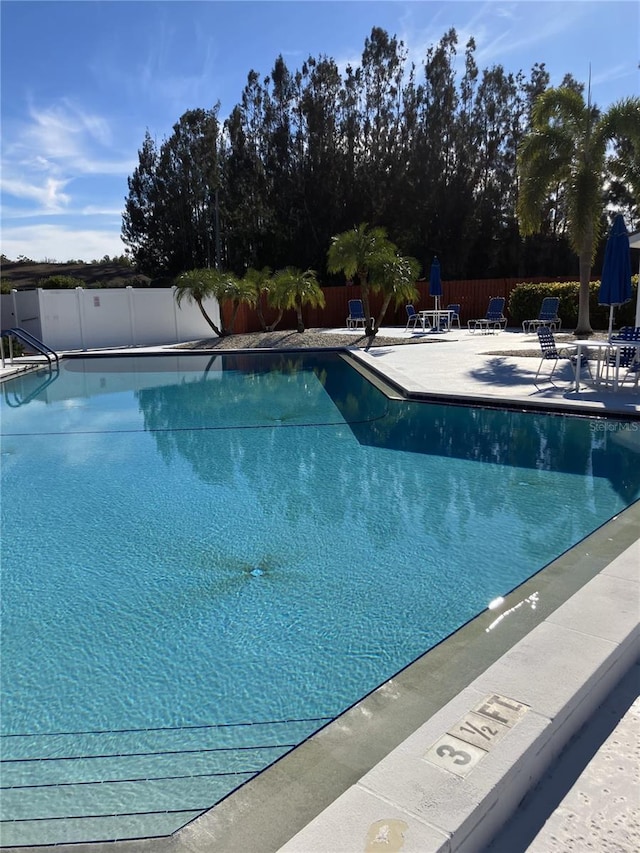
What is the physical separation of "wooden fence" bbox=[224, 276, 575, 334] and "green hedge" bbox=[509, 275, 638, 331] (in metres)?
2.48

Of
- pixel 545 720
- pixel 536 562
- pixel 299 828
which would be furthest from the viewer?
pixel 536 562

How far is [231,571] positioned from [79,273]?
132ft

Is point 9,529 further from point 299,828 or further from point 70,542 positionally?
point 299,828

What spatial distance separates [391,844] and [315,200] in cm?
3392

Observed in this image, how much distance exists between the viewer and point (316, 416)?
984 centimetres

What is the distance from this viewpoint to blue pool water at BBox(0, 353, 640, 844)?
8.84 ft

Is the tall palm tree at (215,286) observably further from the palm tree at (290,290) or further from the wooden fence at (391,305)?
the wooden fence at (391,305)

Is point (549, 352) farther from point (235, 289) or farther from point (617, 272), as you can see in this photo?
point (235, 289)

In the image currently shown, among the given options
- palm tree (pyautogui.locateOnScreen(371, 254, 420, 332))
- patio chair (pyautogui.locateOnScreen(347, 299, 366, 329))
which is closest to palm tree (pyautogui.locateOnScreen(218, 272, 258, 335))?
patio chair (pyautogui.locateOnScreen(347, 299, 366, 329))

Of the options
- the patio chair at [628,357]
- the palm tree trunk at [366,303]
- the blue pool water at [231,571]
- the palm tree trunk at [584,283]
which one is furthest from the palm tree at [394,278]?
the blue pool water at [231,571]

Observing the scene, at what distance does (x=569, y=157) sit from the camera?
15.3 metres

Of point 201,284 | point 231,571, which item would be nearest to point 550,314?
point 201,284

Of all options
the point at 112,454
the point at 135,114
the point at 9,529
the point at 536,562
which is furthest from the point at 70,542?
the point at 135,114

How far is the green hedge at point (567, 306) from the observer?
18.0m
